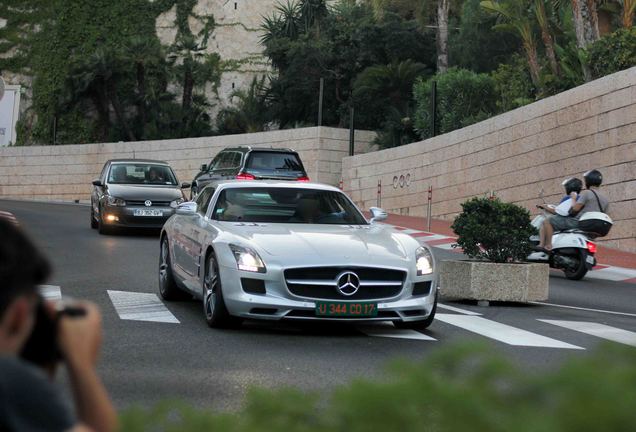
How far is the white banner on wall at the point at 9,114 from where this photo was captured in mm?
62594

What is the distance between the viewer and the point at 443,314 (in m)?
12.5

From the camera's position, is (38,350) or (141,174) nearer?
(38,350)

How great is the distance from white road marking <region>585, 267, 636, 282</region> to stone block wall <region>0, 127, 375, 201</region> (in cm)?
2539

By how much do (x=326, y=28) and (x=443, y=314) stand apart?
47.4 m

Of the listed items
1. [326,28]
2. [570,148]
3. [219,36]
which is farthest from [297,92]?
[570,148]

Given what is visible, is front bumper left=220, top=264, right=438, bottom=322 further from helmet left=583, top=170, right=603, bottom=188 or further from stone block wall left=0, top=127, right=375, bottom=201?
stone block wall left=0, top=127, right=375, bottom=201

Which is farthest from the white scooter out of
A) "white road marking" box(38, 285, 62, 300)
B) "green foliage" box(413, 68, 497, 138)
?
"green foliage" box(413, 68, 497, 138)

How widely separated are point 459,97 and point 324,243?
29253 mm

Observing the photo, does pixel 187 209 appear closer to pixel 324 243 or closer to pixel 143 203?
pixel 324 243

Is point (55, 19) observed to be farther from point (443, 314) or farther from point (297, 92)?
point (443, 314)

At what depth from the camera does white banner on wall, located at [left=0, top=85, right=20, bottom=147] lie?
205 feet

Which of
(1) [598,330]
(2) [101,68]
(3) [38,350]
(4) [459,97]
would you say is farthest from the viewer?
(2) [101,68]

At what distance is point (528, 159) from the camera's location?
97.5 ft

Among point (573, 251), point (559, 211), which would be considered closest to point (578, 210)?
point (559, 211)
